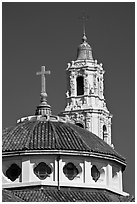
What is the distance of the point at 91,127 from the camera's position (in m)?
168

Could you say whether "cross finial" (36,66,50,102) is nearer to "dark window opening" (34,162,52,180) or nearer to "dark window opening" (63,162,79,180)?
"dark window opening" (34,162,52,180)

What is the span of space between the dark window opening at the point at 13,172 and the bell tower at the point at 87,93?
10464cm

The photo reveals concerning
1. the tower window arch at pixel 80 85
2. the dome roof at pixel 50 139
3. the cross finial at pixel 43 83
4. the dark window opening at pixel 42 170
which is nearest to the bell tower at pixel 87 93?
the tower window arch at pixel 80 85

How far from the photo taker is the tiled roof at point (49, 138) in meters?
61.0

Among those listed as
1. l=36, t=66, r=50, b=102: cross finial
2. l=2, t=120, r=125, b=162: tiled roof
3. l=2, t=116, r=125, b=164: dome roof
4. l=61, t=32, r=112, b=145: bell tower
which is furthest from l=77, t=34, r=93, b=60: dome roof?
l=2, t=120, r=125, b=162: tiled roof

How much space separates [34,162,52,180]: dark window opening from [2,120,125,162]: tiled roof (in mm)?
1148

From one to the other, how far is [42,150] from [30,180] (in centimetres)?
192

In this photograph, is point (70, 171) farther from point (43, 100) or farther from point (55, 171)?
point (43, 100)

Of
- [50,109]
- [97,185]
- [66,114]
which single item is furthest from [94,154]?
[66,114]

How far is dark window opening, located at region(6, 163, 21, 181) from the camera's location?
2418 inches

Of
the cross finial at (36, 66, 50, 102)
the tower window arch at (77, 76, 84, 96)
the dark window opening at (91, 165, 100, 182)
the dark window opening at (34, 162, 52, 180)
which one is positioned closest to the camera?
the dark window opening at (34, 162, 52, 180)

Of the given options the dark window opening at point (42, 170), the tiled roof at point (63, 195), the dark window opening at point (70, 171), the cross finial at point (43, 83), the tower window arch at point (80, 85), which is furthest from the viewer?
the tower window arch at point (80, 85)

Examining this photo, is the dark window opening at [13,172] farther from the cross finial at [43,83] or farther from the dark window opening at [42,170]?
the cross finial at [43,83]

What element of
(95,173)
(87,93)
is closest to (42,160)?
(95,173)
